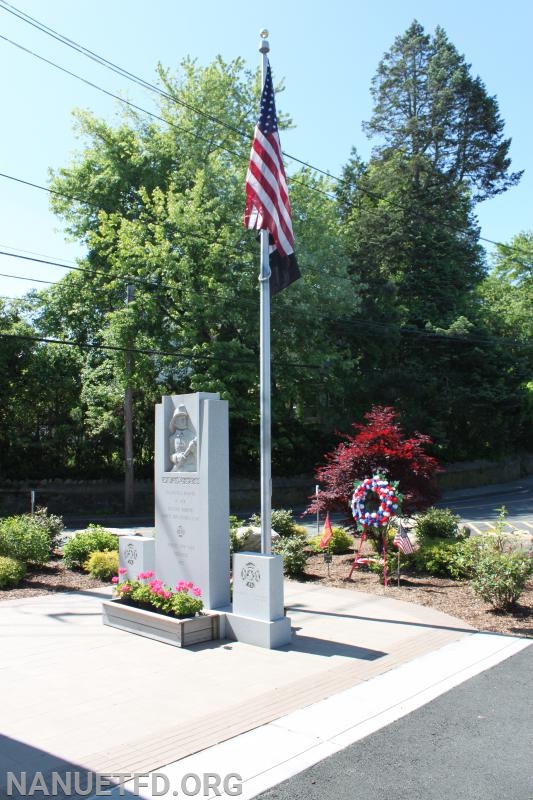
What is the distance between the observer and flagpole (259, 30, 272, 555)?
871 centimetres

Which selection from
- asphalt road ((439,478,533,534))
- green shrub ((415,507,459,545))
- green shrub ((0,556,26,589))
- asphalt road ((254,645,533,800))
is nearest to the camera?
asphalt road ((254,645,533,800))

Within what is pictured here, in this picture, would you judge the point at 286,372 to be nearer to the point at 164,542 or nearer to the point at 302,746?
the point at 164,542

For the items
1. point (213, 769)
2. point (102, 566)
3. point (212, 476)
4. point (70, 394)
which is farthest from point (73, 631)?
point (70, 394)

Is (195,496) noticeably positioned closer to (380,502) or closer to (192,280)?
(380,502)

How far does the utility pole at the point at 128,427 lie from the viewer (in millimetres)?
24812

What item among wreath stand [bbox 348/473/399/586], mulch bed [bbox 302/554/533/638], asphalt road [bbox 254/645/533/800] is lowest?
asphalt road [bbox 254/645/533/800]

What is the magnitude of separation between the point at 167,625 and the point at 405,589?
4.82m

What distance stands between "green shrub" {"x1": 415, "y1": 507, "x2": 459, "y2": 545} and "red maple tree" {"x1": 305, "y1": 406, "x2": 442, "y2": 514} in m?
0.56

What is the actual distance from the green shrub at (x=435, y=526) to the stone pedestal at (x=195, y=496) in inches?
244

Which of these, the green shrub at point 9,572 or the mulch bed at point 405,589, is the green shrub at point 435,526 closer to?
the mulch bed at point 405,589

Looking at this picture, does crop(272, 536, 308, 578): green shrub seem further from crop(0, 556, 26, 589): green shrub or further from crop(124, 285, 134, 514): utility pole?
crop(124, 285, 134, 514): utility pole

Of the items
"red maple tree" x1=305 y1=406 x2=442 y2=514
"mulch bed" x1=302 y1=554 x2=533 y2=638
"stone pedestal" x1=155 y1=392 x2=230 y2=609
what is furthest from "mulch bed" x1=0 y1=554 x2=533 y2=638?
"stone pedestal" x1=155 y1=392 x2=230 y2=609

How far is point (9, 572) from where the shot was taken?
1159 cm

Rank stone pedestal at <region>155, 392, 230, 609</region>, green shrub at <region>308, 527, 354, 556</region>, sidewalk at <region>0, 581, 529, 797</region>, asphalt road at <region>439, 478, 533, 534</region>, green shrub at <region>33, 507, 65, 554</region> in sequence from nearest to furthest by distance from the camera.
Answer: sidewalk at <region>0, 581, 529, 797</region> → stone pedestal at <region>155, 392, 230, 609</region> → green shrub at <region>33, 507, 65, 554</region> → green shrub at <region>308, 527, 354, 556</region> → asphalt road at <region>439, 478, 533, 534</region>
